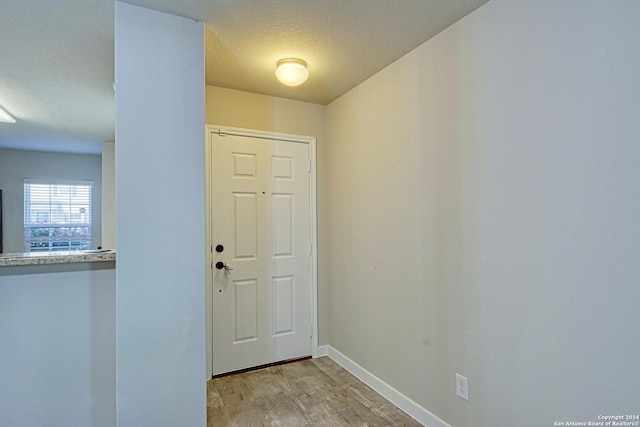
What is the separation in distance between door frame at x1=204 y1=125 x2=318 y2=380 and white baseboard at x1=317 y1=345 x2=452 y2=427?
17 centimetres

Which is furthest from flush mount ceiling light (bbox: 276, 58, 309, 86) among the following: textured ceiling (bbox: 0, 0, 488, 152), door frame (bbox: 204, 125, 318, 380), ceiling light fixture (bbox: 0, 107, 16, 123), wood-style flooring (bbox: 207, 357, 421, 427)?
ceiling light fixture (bbox: 0, 107, 16, 123)

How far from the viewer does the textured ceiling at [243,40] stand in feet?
5.84

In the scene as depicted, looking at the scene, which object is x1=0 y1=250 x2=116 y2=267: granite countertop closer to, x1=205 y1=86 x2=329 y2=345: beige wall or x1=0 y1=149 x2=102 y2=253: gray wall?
x1=205 y1=86 x2=329 y2=345: beige wall

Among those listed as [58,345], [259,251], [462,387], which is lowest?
[462,387]

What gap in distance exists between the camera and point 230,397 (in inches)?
97.5

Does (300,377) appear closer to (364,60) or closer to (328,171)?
A: (328,171)

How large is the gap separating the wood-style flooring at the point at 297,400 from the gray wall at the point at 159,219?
54cm

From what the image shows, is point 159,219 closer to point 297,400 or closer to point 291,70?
point 291,70

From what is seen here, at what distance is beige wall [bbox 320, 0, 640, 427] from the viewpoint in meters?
1.27

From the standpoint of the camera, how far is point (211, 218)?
110 inches

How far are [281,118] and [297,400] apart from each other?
236 cm

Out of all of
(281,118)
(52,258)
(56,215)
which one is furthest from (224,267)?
(56,215)

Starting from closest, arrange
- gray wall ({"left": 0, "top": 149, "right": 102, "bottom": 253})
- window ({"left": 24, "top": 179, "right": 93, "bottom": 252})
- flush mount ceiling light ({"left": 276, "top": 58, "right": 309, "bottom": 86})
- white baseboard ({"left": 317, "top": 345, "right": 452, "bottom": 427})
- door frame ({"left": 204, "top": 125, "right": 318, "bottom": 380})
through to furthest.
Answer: white baseboard ({"left": 317, "top": 345, "right": 452, "bottom": 427}), flush mount ceiling light ({"left": 276, "top": 58, "right": 309, "bottom": 86}), door frame ({"left": 204, "top": 125, "right": 318, "bottom": 380}), gray wall ({"left": 0, "top": 149, "right": 102, "bottom": 253}), window ({"left": 24, "top": 179, "right": 93, "bottom": 252})

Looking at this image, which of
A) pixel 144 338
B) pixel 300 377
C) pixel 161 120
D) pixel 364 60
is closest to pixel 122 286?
pixel 144 338
